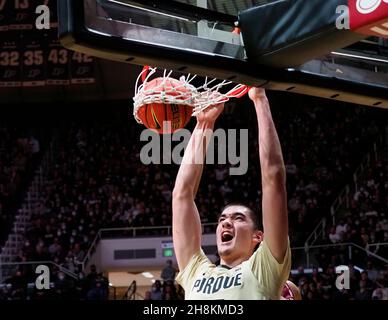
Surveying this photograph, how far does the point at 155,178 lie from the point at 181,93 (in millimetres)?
12491

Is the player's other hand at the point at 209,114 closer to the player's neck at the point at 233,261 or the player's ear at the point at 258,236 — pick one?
the player's ear at the point at 258,236

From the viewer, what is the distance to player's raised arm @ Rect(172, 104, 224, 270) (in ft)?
12.8

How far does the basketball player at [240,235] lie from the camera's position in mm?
3508

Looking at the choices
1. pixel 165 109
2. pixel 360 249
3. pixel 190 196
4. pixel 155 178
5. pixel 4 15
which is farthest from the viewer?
pixel 155 178

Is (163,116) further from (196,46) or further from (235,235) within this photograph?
(235,235)

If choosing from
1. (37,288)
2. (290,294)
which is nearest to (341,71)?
(290,294)

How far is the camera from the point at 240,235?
12.3 ft

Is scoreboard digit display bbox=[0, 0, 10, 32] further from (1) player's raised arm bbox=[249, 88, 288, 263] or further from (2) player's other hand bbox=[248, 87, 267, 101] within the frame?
(1) player's raised arm bbox=[249, 88, 288, 263]

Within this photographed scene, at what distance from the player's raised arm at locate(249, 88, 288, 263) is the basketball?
585 millimetres

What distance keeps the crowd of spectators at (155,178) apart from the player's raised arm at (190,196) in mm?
9921

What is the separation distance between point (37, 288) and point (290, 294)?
807 centimetres

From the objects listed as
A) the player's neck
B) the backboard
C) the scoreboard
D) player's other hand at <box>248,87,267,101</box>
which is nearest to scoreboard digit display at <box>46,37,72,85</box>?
the scoreboard

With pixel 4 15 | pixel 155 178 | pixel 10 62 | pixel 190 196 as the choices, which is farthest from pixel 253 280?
pixel 10 62
